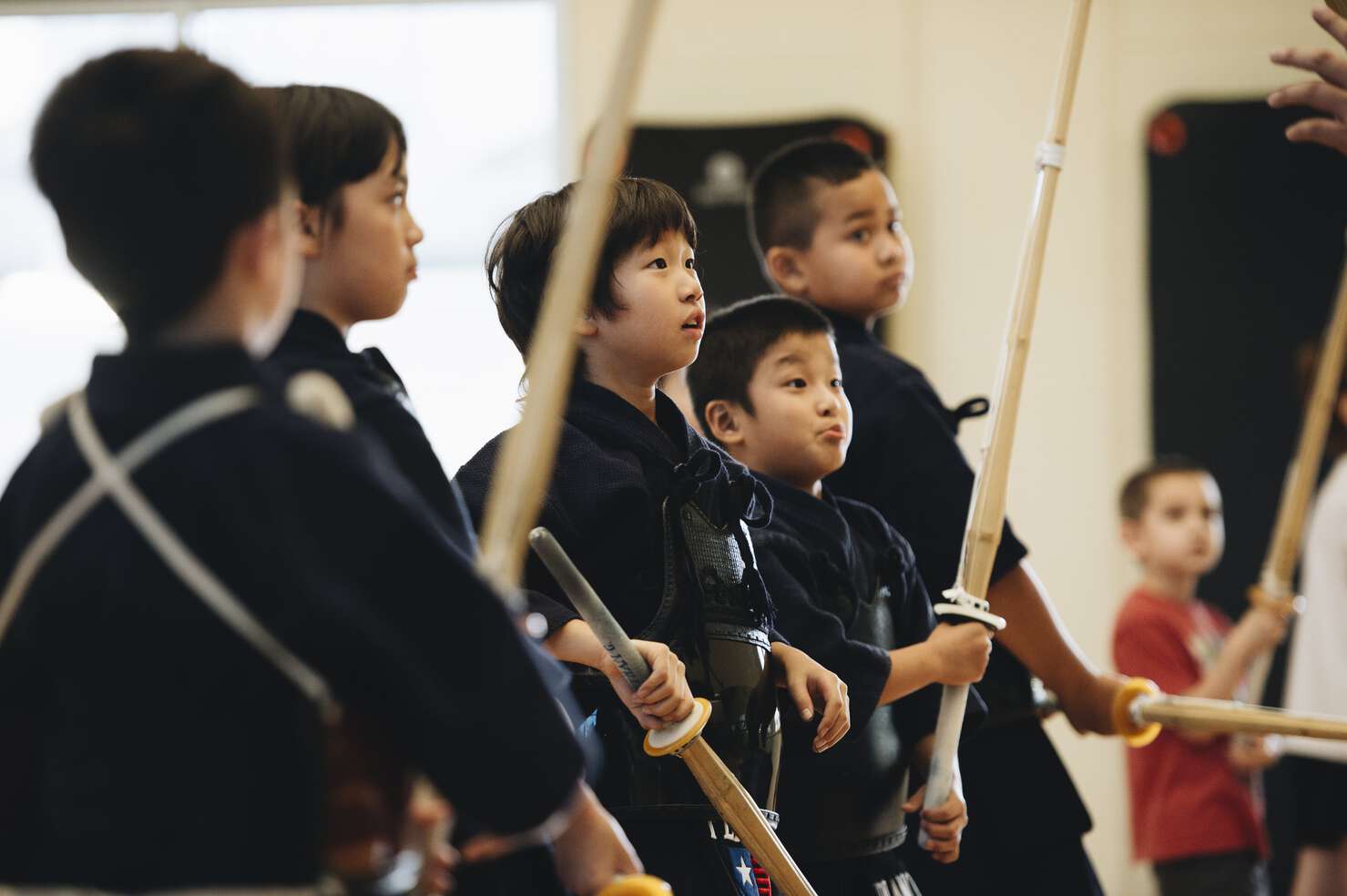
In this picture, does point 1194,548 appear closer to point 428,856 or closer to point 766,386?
point 766,386

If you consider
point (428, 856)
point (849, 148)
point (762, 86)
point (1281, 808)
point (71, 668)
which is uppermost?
point (762, 86)

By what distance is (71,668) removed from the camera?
81 centimetres

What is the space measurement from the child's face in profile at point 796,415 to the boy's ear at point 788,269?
0.29m

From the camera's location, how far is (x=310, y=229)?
110cm

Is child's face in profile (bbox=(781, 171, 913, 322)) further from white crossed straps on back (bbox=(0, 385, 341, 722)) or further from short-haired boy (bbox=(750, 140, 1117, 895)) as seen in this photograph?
white crossed straps on back (bbox=(0, 385, 341, 722))

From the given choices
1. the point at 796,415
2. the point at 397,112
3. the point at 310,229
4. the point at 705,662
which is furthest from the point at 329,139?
the point at 397,112

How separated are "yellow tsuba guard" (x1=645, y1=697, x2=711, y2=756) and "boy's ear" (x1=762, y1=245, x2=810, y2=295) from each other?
34.2 inches

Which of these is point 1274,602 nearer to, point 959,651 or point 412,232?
point 959,651

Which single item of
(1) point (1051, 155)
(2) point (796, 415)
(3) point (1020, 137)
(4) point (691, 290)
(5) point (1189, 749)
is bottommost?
(5) point (1189, 749)

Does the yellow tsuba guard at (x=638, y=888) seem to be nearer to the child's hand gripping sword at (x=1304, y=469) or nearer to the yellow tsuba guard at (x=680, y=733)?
the yellow tsuba guard at (x=680, y=733)

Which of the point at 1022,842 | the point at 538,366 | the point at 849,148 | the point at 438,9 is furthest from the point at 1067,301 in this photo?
the point at 538,366

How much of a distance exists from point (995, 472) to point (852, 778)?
34 centimetres

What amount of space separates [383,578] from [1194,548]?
284 centimetres

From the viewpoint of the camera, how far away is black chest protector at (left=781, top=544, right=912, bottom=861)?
5.01ft
